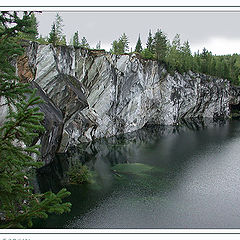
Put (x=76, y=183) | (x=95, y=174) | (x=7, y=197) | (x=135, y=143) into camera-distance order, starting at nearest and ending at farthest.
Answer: (x=7, y=197) → (x=76, y=183) → (x=95, y=174) → (x=135, y=143)

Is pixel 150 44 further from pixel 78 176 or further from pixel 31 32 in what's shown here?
pixel 31 32

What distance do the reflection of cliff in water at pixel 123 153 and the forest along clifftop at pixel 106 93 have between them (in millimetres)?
1794

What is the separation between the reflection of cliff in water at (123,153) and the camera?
27.9 metres

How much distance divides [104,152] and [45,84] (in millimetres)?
12600

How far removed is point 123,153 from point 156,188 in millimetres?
13899

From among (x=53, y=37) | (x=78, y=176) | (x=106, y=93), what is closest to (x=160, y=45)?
(x=106, y=93)

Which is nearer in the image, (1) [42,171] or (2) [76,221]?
(2) [76,221]

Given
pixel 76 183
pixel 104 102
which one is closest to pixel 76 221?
pixel 76 183

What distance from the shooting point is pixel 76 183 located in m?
24.6

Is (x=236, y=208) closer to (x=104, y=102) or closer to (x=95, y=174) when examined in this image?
(x=95, y=174)

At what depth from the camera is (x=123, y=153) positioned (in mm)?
37250

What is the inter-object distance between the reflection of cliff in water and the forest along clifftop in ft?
5.88

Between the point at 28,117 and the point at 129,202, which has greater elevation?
the point at 28,117
